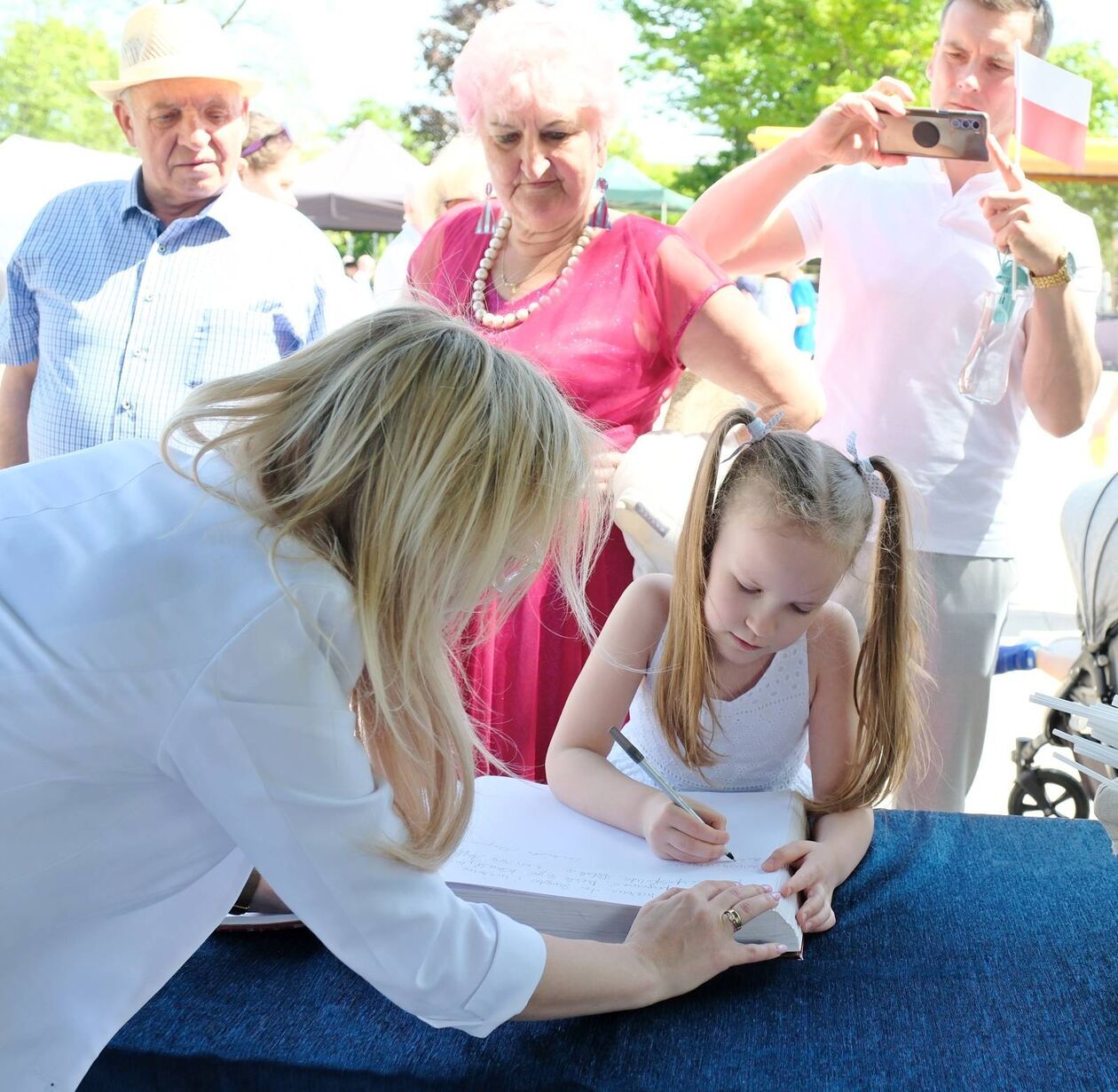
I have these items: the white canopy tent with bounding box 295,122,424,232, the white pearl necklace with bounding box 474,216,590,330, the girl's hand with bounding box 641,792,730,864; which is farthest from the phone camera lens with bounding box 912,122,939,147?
the white canopy tent with bounding box 295,122,424,232

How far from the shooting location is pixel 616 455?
1.93m

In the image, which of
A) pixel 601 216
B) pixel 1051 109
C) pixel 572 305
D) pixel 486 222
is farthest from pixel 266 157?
pixel 1051 109

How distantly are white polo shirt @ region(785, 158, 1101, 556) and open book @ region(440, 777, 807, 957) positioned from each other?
3.10 ft

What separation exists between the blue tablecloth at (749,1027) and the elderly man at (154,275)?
1.48 m

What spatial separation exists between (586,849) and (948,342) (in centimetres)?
130

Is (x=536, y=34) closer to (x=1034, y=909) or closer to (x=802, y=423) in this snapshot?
(x=802, y=423)

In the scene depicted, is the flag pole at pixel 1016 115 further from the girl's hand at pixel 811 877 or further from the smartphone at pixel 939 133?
the girl's hand at pixel 811 877

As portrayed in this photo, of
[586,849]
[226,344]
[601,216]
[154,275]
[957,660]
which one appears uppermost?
[601,216]

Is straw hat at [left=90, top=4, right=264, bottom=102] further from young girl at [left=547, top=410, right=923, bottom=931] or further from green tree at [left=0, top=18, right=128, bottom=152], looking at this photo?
green tree at [left=0, top=18, right=128, bottom=152]

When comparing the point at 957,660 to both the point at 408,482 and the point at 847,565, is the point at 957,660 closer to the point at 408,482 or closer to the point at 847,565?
the point at 847,565

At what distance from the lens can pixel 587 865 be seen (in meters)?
1.28

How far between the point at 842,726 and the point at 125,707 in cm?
104

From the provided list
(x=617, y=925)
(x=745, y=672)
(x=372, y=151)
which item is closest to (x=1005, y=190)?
(x=745, y=672)

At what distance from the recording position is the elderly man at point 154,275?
2.41 meters
